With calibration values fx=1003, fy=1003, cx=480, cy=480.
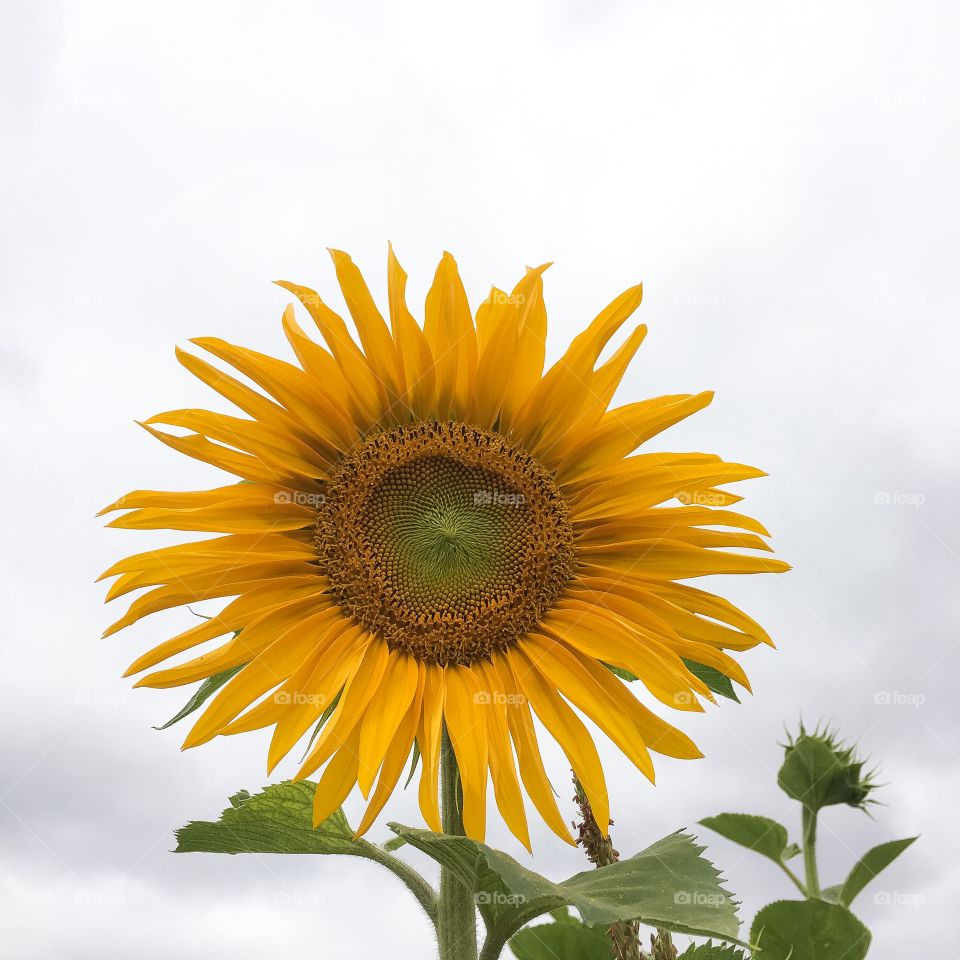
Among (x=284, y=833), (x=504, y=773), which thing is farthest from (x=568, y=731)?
→ (x=284, y=833)

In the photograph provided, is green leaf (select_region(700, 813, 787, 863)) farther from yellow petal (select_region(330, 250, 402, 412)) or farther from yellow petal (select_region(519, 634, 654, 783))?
yellow petal (select_region(330, 250, 402, 412))

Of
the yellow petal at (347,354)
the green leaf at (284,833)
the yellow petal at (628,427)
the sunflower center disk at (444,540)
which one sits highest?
the yellow petal at (347,354)

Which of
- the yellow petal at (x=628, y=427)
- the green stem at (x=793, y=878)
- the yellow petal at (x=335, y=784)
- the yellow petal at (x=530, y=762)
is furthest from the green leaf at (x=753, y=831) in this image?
the yellow petal at (x=335, y=784)

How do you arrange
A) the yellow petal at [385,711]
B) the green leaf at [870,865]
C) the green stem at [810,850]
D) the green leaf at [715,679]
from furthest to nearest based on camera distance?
1. the green stem at [810,850]
2. the green leaf at [870,865]
3. the green leaf at [715,679]
4. the yellow petal at [385,711]

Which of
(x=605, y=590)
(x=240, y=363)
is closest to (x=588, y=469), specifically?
(x=605, y=590)

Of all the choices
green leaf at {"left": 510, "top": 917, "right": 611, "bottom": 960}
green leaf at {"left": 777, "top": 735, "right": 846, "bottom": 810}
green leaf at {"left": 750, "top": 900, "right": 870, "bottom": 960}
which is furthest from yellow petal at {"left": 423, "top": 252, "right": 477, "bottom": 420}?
green leaf at {"left": 777, "top": 735, "right": 846, "bottom": 810}

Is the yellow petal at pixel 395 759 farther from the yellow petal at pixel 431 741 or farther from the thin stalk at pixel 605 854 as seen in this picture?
the thin stalk at pixel 605 854
